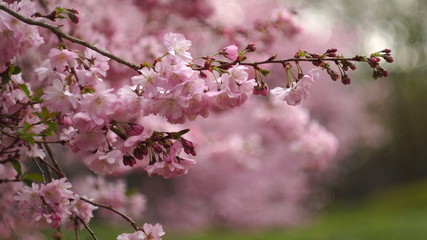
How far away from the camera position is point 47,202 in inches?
75.9

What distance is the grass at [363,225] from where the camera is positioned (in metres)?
6.71

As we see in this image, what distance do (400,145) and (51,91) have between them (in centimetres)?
2336

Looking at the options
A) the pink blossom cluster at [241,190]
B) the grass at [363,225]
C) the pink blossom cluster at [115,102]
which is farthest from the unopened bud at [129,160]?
the pink blossom cluster at [241,190]

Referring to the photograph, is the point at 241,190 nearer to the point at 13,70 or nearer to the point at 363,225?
the point at 363,225

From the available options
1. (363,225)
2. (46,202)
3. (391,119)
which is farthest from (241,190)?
(391,119)

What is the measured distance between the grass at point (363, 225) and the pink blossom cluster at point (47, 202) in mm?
314

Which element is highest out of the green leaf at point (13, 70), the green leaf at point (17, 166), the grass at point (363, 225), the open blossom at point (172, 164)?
the grass at point (363, 225)

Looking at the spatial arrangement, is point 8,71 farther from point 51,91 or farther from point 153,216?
point 153,216

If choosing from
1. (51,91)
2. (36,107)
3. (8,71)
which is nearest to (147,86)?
(51,91)

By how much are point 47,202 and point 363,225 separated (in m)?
7.50

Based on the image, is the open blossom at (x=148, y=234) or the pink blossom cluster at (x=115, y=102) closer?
the pink blossom cluster at (x=115, y=102)

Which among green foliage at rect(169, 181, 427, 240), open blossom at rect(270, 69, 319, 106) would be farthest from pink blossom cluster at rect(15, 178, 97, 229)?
green foliage at rect(169, 181, 427, 240)

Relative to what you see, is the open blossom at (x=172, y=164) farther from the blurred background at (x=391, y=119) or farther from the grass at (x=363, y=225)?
the blurred background at (x=391, y=119)

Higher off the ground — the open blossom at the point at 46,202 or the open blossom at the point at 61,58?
the open blossom at the point at 61,58
